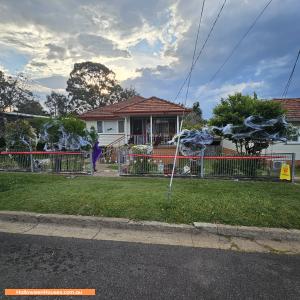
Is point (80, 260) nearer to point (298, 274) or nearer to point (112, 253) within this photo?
point (112, 253)

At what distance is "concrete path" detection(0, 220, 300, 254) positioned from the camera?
397 centimetres

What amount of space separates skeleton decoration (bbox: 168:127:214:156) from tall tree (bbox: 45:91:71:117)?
3758 centimetres

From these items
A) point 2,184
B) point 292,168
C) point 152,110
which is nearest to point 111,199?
point 2,184

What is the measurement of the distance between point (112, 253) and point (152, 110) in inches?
593

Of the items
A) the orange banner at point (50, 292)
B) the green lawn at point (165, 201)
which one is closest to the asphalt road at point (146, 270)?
Result: the orange banner at point (50, 292)

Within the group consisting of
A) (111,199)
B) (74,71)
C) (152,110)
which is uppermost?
(74,71)

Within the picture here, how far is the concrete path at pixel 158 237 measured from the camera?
3966 mm

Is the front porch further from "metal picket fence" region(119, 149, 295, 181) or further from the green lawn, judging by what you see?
the green lawn

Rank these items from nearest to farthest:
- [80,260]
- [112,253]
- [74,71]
A: [80,260] < [112,253] < [74,71]

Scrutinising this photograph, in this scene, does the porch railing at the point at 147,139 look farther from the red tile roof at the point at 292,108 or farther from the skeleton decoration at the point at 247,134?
the red tile roof at the point at 292,108

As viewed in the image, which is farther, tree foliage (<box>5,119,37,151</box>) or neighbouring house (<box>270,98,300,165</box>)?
neighbouring house (<box>270,98,300,165</box>)

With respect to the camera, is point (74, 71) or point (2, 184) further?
point (74, 71)

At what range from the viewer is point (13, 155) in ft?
34.0

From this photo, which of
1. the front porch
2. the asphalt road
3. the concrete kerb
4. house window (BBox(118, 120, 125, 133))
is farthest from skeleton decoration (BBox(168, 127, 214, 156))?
house window (BBox(118, 120, 125, 133))
